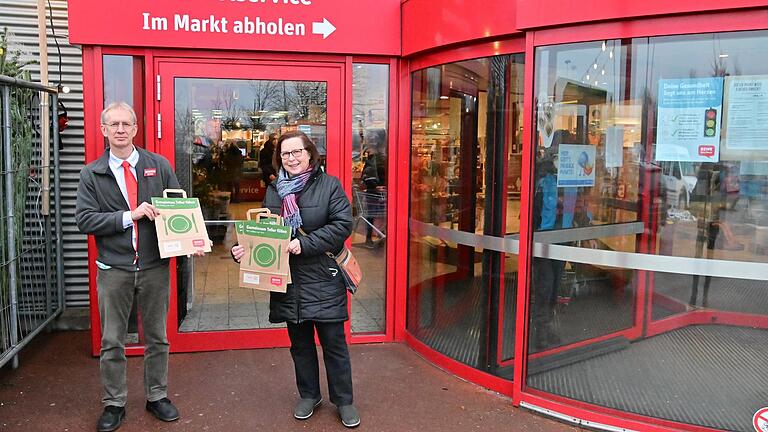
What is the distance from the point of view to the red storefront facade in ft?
11.3

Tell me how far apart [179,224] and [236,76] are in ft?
5.77

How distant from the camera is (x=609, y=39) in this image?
3.57 meters

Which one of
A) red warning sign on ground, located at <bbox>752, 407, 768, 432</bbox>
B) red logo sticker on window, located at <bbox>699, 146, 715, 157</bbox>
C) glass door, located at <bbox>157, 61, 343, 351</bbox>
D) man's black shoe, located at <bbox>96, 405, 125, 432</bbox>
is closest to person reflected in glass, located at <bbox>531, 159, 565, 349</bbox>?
red logo sticker on window, located at <bbox>699, 146, 715, 157</bbox>

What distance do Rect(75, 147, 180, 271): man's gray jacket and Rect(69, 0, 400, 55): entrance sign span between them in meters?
1.45

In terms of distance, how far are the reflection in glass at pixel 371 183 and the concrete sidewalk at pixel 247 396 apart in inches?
19.6

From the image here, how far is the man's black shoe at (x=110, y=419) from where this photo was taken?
359cm

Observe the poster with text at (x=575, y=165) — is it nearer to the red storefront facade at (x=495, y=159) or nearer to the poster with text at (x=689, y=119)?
the red storefront facade at (x=495, y=159)

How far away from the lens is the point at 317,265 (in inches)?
142

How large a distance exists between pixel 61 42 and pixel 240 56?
6.04ft

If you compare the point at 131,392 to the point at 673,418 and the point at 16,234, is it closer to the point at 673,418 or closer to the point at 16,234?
the point at 16,234

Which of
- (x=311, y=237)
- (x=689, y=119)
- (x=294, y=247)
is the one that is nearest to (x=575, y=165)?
(x=689, y=119)

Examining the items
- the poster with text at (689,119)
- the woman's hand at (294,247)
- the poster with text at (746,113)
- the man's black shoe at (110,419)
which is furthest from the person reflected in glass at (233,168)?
the poster with text at (746,113)

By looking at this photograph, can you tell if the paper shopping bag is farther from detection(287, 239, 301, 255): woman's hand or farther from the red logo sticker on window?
the red logo sticker on window

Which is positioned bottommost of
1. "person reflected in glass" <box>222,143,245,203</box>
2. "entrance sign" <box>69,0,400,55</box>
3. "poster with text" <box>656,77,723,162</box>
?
"person reflected in glass" <box>222,143,245,203</box>
